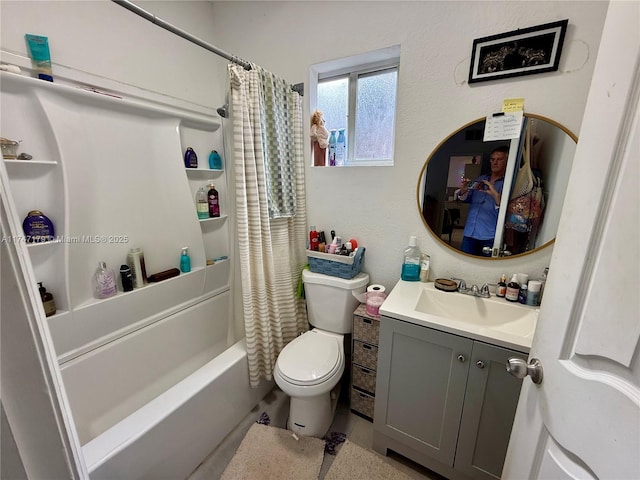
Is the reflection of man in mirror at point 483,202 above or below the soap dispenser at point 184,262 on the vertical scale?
above

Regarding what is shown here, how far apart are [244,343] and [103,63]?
67.3 inches

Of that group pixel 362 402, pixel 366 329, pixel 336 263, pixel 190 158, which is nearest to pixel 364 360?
pixel 366 329

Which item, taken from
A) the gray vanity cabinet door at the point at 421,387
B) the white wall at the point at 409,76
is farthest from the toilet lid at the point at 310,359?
the white wall at the point at 409,76

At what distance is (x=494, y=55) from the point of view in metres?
1.18

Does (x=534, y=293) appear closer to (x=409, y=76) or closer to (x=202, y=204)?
(x=409, y=76)

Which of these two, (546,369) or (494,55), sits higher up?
(494,55)

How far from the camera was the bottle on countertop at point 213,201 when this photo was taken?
196cm

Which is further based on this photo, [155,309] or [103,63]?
[155,309]

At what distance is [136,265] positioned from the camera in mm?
1574

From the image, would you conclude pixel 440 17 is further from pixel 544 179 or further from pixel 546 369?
pixel 546 369

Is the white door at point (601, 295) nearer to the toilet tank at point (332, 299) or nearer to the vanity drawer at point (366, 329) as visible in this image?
the vanity drawer at point (366, 329)

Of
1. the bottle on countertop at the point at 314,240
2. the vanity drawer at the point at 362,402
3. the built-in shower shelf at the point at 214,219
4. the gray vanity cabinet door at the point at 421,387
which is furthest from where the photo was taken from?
the built-in shower shelf at the point at 214,219

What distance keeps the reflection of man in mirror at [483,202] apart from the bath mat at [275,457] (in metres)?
1.33

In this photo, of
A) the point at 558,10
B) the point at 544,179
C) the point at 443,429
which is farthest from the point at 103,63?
the point at 443,429
